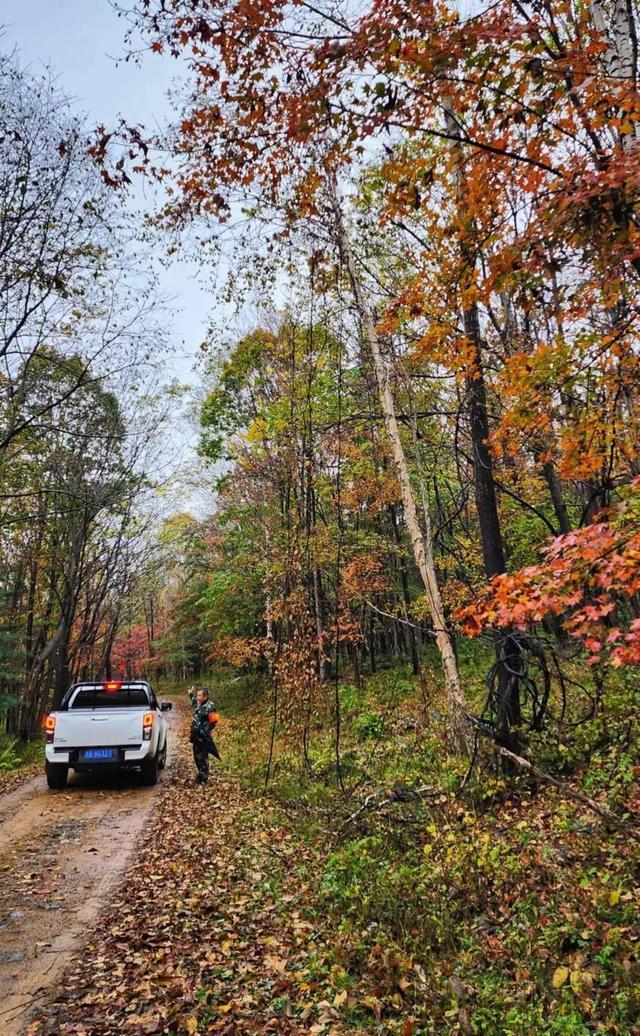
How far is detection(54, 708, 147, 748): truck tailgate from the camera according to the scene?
982 cm

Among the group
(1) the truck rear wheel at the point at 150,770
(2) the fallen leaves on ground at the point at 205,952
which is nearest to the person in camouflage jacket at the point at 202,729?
(1) the truck rear wheel at the point at 150,770

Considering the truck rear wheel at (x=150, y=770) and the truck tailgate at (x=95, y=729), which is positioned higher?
the truck tailgate at (x=95, y=729)

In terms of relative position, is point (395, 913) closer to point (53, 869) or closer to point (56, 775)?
point (53, 869)

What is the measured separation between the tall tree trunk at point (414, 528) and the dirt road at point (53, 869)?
4946 millimetres

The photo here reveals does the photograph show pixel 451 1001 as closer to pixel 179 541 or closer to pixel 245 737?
pixel 245 737

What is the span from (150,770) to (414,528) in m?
6.62

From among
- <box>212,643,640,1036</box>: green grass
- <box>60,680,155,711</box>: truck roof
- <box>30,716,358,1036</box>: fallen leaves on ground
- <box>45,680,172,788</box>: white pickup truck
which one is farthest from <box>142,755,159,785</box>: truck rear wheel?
<box>30,716,358,1036</box>: fallen leaves on ground

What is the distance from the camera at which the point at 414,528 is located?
9531 millimetres

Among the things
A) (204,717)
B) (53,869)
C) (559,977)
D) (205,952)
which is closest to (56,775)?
(204,717)

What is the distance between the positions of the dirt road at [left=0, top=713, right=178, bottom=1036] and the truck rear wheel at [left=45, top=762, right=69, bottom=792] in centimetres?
16

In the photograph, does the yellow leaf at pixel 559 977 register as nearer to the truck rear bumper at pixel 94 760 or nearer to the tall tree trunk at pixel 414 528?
the tall tree trunk at pixel 414 528

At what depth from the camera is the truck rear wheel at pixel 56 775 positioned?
10133mm

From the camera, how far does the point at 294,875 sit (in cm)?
630

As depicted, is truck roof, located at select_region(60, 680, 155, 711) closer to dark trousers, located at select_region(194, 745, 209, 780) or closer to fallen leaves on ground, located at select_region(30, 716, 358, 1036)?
dark trousers, located at select_region(194, 745, 209, 780)
